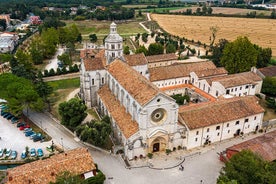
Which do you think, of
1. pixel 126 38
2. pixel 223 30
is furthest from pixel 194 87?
pixel 223 30

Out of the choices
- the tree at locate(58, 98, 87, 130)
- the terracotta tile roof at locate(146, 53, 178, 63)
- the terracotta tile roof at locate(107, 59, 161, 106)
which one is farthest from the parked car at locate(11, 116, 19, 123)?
the terracotta tile roof at locate(146, 53, 178, 63)

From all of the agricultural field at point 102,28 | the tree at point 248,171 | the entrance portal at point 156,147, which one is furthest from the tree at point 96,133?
the agricultural field at point 102,28

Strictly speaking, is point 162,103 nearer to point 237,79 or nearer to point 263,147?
point 263,147

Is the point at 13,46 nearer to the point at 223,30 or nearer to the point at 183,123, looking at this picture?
the point at 183,123

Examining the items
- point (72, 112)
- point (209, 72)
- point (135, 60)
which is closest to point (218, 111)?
point (209, 72)

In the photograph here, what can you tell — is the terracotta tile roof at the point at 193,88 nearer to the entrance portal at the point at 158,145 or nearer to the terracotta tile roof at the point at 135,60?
the terracotta tile roof at the point at 135,60

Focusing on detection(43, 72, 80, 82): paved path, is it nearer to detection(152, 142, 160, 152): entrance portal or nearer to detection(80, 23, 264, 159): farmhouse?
detection(80, 23, 264, 159): farmhouse

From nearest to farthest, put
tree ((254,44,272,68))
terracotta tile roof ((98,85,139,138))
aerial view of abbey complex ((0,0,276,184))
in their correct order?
aerial view of abbey complex ((0,0,276,184))
terracotta tile roof ((98,85,139,138))
tree ((254,44,272,68))
